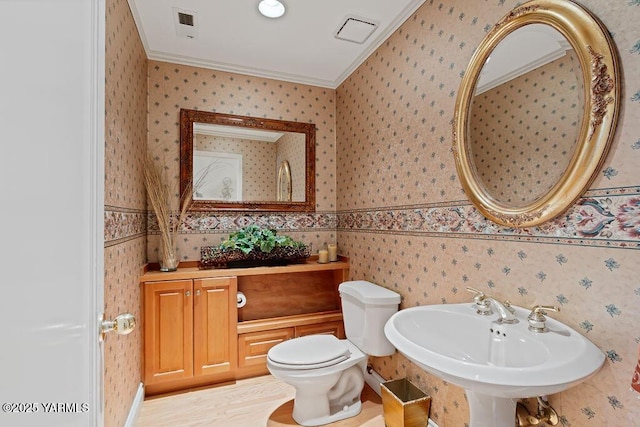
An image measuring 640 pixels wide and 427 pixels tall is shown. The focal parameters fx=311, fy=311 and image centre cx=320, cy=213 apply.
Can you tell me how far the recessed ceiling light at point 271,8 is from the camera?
187 cm

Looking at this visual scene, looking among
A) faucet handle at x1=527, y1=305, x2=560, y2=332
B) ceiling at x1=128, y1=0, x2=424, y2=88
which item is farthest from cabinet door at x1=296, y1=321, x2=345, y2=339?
ceiling at x1=128, y1=0, x2=424, y2=88

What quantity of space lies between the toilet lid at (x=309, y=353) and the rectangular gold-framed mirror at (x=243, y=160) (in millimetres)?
1224

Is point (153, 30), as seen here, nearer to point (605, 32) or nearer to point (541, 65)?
point (541, 65)

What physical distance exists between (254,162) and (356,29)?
1.32 meters

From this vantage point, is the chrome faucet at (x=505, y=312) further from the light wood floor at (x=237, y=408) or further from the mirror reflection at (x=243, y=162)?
the mirror reflection at (x=243, y=162)

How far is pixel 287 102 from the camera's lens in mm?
2855

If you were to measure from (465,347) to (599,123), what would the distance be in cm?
95

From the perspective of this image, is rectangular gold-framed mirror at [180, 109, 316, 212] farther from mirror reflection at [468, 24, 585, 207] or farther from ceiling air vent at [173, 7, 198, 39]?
mirror reflection at [468, 24, 585, 207]

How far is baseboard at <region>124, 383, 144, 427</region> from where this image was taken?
177cm

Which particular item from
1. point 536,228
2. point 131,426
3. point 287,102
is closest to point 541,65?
point 536,228

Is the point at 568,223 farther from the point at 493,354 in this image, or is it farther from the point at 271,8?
the point at 271,8
